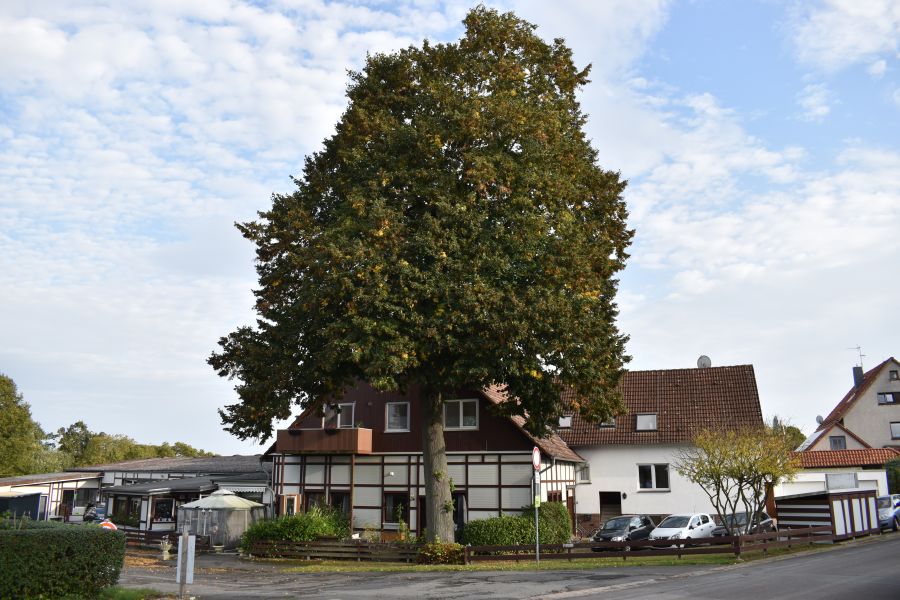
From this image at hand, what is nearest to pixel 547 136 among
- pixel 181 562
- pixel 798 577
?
pixel 798 577

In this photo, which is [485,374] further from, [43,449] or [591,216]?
[43,449]

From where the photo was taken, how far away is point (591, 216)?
28.3 metres

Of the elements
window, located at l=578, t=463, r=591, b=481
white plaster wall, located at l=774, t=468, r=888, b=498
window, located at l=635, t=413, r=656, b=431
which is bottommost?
white plaster wall, located at l=774, t=468, r=888, b=498

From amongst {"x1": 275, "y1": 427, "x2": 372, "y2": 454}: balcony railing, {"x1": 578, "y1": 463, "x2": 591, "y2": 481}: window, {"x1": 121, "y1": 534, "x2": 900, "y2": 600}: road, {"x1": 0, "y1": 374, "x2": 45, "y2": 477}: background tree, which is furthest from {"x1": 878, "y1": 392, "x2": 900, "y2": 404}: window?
{"x1": 0, "y1": 374, "x2": 45, "y2": 477}: background tree

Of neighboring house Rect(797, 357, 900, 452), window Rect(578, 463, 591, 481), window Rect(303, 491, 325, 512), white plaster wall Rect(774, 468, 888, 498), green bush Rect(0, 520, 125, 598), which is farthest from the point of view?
neighboring house Rect(797, 357, 900, 452)

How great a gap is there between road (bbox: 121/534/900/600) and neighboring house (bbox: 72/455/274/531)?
54.9 feet

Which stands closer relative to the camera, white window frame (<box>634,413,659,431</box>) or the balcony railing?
the balcony railing

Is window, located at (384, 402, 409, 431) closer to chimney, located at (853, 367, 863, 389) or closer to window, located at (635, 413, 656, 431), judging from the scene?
window, located at (635, 413, 656, 431)

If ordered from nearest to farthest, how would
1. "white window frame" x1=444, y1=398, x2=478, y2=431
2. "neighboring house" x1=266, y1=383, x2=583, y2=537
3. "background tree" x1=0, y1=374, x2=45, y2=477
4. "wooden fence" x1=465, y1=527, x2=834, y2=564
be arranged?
"wooden fence" x1=465, y1=527, x2=834, y2=564
"neighboring house" x1=266, y1=383, x2=583, y2=537
"white window frame" x1=444, y1=398, x2=478, y2=431
"background tree" x1=0, y1=374, x2=45, y2=477

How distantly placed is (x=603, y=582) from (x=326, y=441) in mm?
18495

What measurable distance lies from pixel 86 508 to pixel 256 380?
3343 centimetres

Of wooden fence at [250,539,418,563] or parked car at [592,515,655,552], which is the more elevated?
parked car at [592,515,655,552]

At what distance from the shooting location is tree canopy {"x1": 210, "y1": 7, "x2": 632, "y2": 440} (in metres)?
23.4

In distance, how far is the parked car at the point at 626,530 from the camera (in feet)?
103
